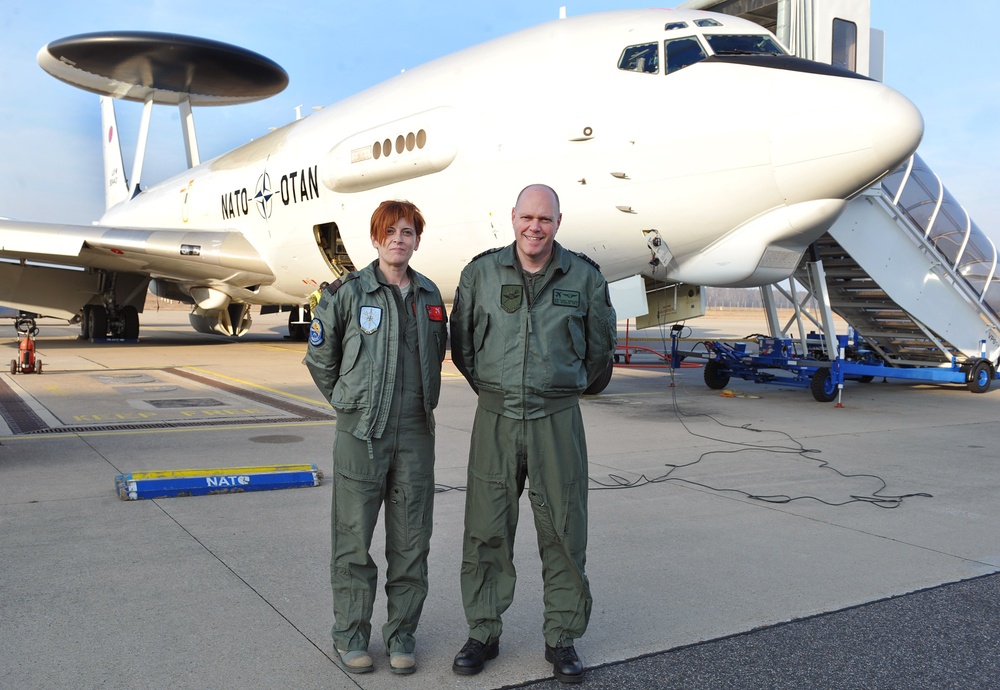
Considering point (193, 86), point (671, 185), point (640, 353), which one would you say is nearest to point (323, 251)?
point (671, 185)

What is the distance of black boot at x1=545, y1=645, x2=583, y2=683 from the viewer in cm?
303

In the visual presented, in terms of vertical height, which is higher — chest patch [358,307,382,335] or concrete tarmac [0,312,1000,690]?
chest patch [358,307,382,335]

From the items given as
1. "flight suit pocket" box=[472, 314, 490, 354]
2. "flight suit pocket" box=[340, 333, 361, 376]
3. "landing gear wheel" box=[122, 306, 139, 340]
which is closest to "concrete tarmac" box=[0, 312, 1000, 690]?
"flight suit pocket" box=[340, 333, 361, 376]

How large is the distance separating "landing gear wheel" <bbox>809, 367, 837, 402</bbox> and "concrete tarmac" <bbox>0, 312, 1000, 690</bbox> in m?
2.29

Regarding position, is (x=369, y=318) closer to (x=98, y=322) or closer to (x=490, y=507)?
(x=490, y=507)

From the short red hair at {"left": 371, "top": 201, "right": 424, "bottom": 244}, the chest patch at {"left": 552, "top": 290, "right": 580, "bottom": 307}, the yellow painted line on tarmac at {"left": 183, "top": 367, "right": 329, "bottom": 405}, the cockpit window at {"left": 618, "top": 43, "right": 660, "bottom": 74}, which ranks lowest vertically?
the yellow painted line on tarmac at {"left": 183, "top": 367, "right": 329, "bottom": 405}

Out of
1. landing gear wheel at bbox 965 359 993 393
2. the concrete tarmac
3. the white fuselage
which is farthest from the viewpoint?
landing gear wheel at bbox 965 359 993 393

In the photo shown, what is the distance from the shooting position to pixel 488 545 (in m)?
3.29

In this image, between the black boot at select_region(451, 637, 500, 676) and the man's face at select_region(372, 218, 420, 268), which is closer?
the black boot at select_region(451, 637, 500, 676)

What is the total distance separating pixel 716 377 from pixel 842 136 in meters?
5.43

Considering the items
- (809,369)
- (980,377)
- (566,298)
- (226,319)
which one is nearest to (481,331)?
(566,298)

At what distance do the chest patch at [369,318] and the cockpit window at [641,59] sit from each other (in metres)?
6.95

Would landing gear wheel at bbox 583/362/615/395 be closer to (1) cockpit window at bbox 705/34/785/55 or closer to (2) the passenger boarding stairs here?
(1) cockpit window at bbox 705/34/785/55

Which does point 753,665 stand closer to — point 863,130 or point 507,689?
point 507,689
